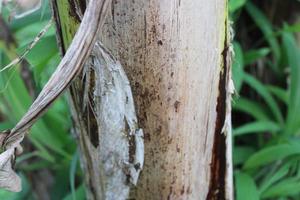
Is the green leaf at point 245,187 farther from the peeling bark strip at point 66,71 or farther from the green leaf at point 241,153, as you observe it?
the peeling bark strip at point 66,71

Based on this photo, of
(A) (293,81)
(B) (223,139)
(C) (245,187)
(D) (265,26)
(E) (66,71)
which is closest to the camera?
(E) (66,71)

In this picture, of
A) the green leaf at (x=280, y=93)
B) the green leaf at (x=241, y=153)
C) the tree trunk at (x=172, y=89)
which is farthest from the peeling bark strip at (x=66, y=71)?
the green leaf at (x=280, y=93)

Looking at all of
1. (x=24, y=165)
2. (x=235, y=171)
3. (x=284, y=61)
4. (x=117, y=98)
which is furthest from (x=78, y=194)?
(x=284, y=61)

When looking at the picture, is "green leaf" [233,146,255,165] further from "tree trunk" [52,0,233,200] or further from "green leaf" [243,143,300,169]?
"tree trunk" [52,0,233,200]

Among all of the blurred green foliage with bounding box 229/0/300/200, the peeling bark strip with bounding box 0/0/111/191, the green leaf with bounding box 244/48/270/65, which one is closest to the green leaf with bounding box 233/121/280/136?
the blurred green foliage with bounding box 229/0/300/200

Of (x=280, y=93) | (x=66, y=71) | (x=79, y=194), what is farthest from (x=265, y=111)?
(x=66, y=71)

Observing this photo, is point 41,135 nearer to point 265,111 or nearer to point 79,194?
point 79,194
